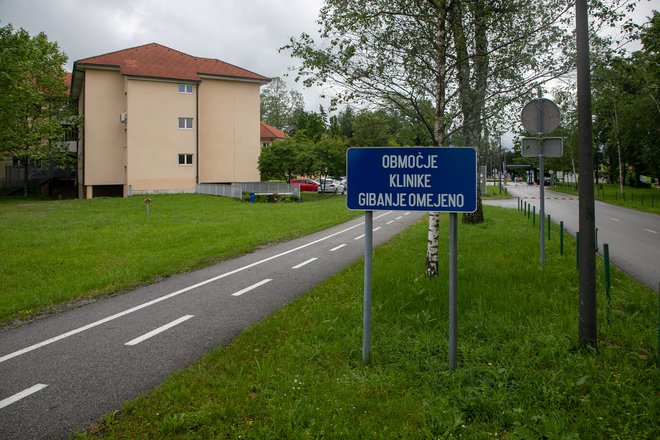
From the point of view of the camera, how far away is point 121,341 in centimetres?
549

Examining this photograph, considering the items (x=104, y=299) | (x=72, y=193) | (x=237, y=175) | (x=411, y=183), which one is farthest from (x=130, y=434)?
(x=72, y=193)

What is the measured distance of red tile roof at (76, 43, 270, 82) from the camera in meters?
39.2

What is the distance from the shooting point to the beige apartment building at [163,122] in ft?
127

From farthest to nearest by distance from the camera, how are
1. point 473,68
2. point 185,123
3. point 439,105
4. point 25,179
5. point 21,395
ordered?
1. point 25,179
2. point 185,123
3. point 473,68
4. point 439,105
5. point 21,395

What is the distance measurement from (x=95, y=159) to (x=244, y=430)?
41995 mm

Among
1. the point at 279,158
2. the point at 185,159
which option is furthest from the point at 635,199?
the point at 185,159

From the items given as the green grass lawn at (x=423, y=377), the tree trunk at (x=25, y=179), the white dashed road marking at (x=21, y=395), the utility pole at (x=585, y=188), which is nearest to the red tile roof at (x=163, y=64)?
the tree trunk at (x=25, y=179)

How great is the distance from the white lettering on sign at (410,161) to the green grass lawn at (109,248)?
552 cm

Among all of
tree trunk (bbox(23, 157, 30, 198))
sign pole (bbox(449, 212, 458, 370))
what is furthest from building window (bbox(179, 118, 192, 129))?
sign pole (bbox(449, 212, 458, 370))

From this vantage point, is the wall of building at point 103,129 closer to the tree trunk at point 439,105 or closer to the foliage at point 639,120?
the foliage at point 639,120

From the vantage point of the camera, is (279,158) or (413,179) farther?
(279,158)

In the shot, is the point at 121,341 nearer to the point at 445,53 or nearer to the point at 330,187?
the point at 445,53

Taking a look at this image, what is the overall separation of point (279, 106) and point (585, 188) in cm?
7833

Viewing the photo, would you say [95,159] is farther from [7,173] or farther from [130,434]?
[130,434]
